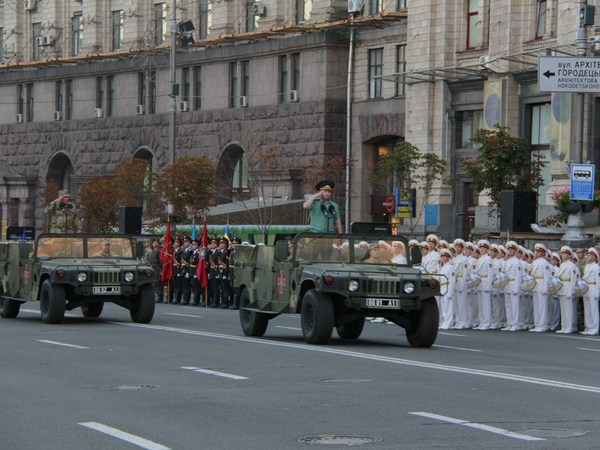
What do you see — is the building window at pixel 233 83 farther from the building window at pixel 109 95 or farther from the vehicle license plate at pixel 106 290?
the vehicle license plate at pixel 106 290

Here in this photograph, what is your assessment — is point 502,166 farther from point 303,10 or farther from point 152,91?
point 152,91

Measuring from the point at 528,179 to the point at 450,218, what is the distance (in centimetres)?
923

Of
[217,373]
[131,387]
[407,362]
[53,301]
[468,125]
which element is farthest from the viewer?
[468,125]

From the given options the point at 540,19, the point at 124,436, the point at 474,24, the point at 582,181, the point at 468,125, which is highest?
the point at 474,24

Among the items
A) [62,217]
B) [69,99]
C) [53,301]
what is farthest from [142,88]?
[53,301]

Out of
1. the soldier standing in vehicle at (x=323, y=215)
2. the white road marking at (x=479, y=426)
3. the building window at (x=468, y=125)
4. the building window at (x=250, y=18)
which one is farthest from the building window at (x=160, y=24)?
the white road marking at (x=479, y=426)

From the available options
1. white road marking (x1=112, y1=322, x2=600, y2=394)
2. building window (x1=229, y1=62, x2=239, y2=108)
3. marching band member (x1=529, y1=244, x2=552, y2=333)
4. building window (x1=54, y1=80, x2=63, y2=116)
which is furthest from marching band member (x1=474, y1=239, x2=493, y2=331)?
building window (x1=54, y1=80, x2=63, y2=116)

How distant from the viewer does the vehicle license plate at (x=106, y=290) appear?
2747cm

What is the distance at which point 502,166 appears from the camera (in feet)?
140

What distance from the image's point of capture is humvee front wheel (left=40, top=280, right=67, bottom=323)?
90.6 feet

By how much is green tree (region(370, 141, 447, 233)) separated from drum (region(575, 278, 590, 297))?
20.9 meters

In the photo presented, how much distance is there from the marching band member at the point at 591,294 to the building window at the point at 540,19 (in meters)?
19.1

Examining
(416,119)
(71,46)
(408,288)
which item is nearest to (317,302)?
(408,288)

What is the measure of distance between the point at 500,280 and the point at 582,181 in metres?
2.86
